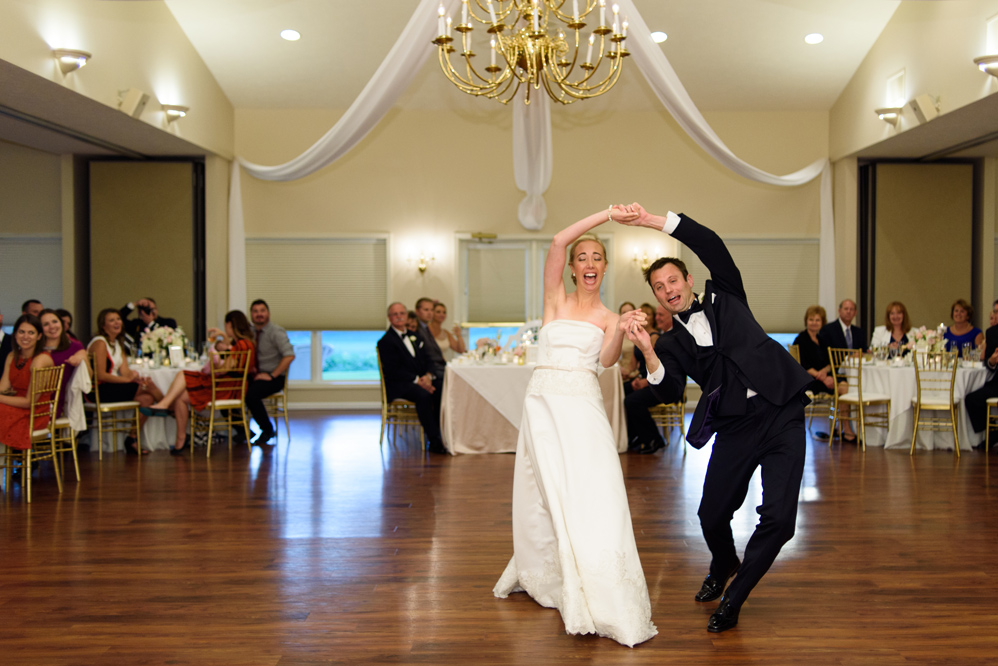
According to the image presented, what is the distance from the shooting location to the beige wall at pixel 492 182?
→ 11.0 m

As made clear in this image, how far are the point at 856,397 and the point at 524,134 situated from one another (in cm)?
416

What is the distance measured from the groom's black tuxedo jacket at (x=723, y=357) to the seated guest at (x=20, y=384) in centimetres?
459

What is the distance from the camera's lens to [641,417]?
7.45 metres

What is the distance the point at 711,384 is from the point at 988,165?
9.24 meters

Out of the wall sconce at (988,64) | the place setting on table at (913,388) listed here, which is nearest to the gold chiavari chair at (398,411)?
the place setting on table at (913,388)

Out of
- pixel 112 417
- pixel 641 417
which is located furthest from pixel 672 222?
pixel 112 417

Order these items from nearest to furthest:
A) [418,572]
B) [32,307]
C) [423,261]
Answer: [418,572]
[32,307]
[423,261]

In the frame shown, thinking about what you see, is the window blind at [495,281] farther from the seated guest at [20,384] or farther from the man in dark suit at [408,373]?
the seated guest at [20,384]

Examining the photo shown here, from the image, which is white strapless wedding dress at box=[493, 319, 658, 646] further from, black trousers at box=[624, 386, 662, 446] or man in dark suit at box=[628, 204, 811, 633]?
black trousers at box=[624, 386, 662, 446]

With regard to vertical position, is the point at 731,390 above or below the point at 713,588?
above

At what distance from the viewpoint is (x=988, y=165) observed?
10.4m

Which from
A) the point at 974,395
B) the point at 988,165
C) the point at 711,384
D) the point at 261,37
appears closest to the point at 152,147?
the point at 261,37

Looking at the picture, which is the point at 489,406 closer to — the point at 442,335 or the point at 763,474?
the point at 442,335

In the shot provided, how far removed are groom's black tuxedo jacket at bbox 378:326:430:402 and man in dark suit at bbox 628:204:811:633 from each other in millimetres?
4803
